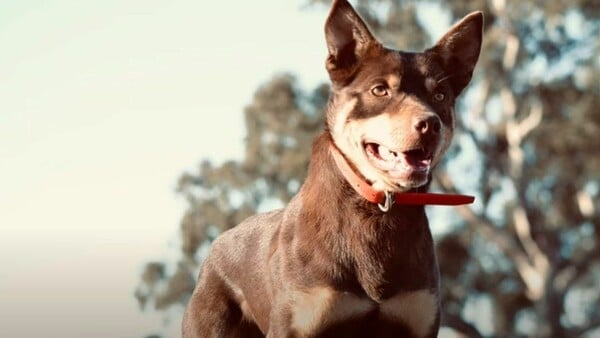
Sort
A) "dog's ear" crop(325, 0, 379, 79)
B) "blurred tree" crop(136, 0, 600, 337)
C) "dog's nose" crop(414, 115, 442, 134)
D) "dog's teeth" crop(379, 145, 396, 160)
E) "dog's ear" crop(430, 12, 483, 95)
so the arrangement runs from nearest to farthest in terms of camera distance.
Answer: "dog's nose" crop(414, 115, 442, 134)
"dog's teeth" crop(379, 145, 396, 160)
"dog's ear" crop(325, 0, 379, 79)
"dog's ear" crop(430, 12, 483, 95)
"blurred tree" crop(136, 0, 600, 337)

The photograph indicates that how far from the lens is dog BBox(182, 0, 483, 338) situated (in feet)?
13.4

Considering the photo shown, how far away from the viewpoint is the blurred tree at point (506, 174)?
64.6ft

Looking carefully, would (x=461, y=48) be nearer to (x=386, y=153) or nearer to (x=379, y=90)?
(x=379, y=90)

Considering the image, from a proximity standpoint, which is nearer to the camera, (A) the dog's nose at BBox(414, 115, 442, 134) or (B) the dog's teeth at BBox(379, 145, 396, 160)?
(A) the dog's nose at BBox(414, 115, 442, 134)

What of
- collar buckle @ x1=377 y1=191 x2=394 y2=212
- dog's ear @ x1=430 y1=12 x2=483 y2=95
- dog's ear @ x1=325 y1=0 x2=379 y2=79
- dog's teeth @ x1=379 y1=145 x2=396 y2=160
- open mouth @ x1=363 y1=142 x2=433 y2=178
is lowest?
collar buckle @ x1=377 y1=191 x2=394 y2=212

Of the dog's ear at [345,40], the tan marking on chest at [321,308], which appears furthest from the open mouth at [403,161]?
the tan marking on chest at [321,308]

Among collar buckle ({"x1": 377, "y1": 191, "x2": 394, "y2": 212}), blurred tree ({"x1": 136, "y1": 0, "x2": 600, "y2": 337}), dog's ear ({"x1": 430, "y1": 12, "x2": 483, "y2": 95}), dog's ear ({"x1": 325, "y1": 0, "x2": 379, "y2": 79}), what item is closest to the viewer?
collar buckle ({"x1": 377, "y1": 191, "x2": 394, "y2": 212})

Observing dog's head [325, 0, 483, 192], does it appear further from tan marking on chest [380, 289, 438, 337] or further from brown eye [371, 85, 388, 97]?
tan marking on chest [380, 289, 438, 337]

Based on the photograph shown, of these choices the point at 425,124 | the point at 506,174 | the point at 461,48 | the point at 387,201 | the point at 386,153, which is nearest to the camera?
the point at 425,124

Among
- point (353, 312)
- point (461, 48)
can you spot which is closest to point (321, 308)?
point (353, 312)

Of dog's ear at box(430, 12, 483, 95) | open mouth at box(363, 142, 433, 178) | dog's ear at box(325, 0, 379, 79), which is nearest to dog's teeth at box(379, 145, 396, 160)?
open mouth at box(363, 142, 433, 178)

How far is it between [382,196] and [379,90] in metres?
0.40

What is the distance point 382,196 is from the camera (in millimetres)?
4125

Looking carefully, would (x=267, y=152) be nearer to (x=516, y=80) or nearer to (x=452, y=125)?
(x=516, y=80)
